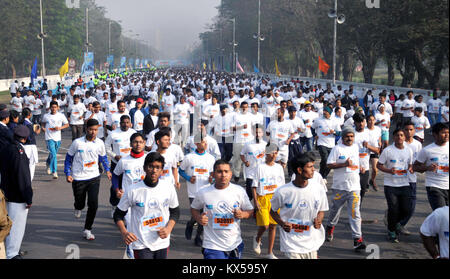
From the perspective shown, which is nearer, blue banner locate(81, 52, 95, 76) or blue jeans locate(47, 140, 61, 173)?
blue jeans locate(47, 140, 61, 173)

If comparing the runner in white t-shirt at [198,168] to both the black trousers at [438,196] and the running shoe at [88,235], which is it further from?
the black trousers at [438,196]

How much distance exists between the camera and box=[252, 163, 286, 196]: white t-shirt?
7.14 meters

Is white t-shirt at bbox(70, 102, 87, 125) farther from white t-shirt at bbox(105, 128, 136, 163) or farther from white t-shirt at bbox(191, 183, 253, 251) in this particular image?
white t-shirt at bbox(191, 183, 253, 251)

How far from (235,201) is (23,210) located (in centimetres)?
324

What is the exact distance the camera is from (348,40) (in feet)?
141

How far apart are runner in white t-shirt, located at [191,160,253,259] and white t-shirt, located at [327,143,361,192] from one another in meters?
2.93

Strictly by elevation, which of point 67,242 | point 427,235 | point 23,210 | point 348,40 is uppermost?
point 348,40

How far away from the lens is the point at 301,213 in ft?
17.1

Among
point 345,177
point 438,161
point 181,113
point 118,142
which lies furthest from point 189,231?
point 181,113

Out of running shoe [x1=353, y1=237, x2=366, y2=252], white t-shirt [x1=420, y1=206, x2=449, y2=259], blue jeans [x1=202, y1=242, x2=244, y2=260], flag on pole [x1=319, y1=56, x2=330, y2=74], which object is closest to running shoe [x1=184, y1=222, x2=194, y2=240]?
running shoe [x1=353, y1=237, x2=366, y2=252]

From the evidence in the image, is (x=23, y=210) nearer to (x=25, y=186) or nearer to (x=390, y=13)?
(x=25, y=186)

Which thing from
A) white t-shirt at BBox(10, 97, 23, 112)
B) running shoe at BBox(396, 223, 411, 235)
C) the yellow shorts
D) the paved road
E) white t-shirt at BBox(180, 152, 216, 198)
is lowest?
the paved road

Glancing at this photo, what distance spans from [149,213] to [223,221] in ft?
2.41
